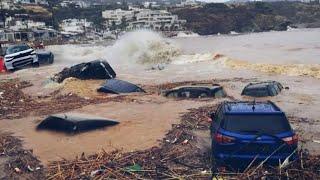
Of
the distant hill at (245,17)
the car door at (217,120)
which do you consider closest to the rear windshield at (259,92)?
the car door at (217,120)

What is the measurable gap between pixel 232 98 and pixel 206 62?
86.1 ft

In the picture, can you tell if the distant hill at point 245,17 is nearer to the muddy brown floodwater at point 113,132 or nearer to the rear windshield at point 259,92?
the rear windshield at point 259,92

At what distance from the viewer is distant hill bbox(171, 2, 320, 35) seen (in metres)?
159

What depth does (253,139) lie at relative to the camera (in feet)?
31.2

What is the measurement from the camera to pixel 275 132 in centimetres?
954

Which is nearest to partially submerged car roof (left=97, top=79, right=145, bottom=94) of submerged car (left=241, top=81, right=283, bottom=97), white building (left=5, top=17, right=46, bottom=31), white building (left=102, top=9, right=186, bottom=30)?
submerged car (left=241, top=81, right=283, bottom=97)

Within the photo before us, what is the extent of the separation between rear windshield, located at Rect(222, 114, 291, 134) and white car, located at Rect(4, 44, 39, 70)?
2947cm

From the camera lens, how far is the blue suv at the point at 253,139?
9.50m

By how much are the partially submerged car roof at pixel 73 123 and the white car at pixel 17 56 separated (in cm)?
2182

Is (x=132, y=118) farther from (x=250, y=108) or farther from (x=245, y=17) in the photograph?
(x=245, y=17)

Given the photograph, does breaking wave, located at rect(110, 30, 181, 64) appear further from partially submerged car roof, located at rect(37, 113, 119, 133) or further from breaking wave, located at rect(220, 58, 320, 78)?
partially submerged car roof, located at rect(37, 113, 119, 133)

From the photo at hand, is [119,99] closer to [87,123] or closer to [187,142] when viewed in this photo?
[87,123]

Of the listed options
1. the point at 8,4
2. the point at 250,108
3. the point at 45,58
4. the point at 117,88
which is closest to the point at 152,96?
the point at 117,88

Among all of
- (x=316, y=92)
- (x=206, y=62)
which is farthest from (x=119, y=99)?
(x=206, y=62)
